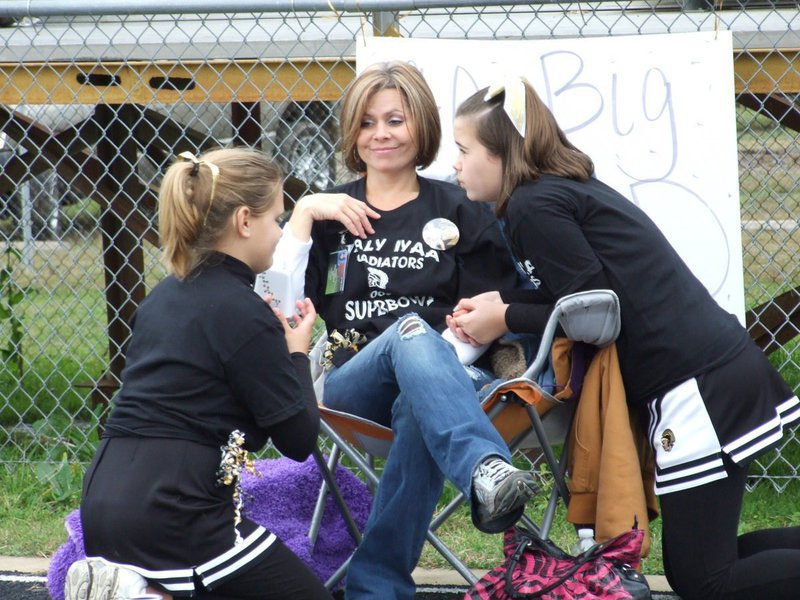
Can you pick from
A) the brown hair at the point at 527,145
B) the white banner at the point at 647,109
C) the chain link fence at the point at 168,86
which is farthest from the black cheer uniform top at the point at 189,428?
the chain link fence at the point at 168,86

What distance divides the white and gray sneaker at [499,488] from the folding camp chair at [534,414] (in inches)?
11.1

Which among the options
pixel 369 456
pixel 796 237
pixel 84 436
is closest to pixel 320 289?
pixel 369 456

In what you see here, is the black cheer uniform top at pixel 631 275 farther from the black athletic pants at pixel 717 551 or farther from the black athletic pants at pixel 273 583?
the black athletic pants at pixel 273 583

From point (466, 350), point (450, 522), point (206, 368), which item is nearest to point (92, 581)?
point (206, 368)

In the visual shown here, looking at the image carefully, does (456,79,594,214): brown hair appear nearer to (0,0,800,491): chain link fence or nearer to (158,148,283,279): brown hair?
(158,148,283,279): brown hair

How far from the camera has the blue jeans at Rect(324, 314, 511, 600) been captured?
259 cm

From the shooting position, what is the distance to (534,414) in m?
2.74

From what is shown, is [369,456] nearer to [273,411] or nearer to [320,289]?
[320,289]

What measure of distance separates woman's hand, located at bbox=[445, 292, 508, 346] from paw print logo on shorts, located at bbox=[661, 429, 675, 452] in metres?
0.53

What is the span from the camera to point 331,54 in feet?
14.3

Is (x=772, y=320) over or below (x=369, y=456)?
over

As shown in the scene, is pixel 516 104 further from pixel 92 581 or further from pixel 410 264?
pixel 92 581

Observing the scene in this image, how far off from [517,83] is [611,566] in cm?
129

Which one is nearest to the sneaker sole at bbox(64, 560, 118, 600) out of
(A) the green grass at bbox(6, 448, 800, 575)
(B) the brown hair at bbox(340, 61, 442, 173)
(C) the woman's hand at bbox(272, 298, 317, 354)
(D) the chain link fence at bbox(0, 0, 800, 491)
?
(C) the woman's hand at bbox(272, 298, 317, 354)
